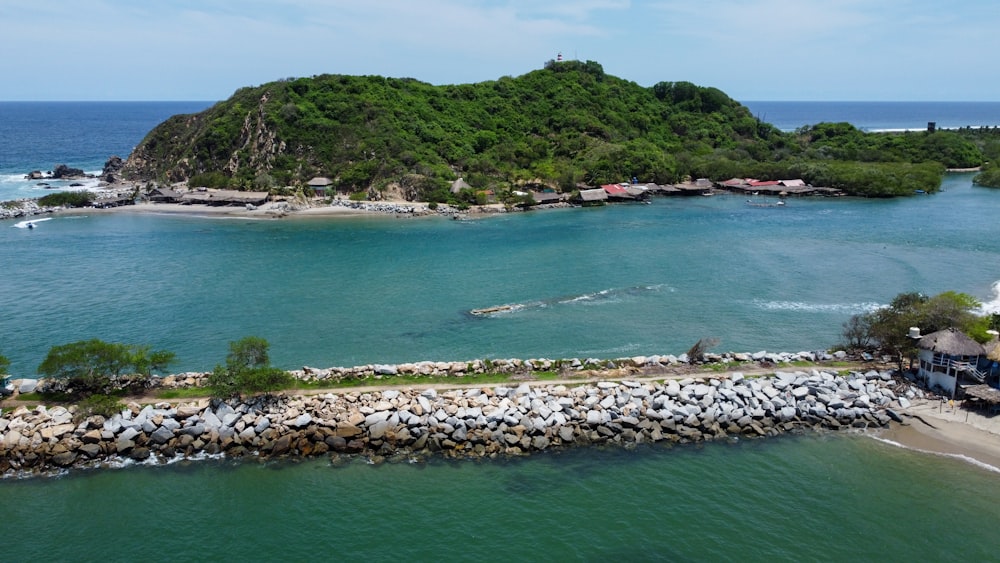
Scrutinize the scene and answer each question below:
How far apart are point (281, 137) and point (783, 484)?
67.0m

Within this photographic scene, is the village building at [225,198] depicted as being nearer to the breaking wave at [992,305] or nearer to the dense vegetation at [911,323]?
the dense vegetation at [911,323]

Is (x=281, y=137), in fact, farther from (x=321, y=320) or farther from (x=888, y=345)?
(x=888, y=345)

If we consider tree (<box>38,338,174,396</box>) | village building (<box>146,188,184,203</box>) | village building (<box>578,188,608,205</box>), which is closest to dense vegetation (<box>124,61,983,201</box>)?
village building (<box>578,188,608,205</box>)

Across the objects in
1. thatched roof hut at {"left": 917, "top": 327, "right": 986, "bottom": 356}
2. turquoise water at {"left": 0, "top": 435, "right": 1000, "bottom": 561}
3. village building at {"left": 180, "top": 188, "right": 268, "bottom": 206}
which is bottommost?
turquoise water at {"left": 0, "top": 435, "right": 1000, "bottom": 561}

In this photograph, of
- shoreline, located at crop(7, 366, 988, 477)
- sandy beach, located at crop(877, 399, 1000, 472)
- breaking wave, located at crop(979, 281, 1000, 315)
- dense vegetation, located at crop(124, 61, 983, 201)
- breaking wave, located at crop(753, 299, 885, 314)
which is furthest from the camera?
dense vegetation, located at crop(124, 61, 983, 201)

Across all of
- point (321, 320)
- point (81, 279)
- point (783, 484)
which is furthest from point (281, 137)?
point (783, 484)

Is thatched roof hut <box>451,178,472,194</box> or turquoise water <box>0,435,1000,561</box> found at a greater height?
thatched roof hut <box>451,178,472,194</box>

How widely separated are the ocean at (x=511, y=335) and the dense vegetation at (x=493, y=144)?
10876mm

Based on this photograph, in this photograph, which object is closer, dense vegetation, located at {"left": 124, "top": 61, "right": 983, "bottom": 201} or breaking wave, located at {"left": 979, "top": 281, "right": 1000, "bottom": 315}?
breaking wave, located at {"left": 979, "top": 281, "right": 1000, "bottom": 315}

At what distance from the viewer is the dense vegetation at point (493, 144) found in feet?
234

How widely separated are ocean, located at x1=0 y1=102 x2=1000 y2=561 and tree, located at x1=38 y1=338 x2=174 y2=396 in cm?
346

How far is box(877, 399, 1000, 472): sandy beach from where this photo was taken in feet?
63.1

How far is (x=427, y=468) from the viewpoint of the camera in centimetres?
1931

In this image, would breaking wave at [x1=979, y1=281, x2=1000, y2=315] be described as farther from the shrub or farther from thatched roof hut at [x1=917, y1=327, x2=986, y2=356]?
the shrub
